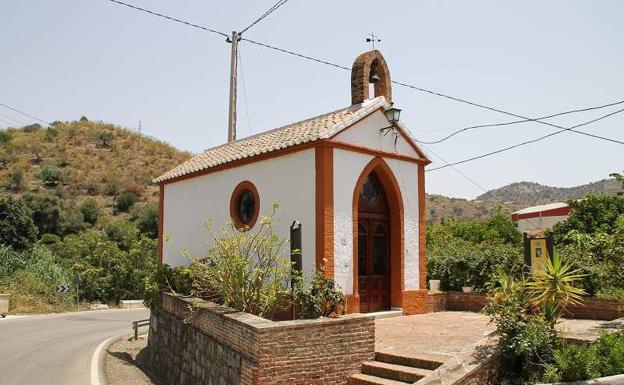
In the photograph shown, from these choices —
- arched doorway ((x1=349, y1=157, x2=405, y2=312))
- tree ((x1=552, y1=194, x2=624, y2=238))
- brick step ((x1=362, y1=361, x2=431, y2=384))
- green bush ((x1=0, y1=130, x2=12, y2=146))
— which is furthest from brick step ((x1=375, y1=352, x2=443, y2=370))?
green bush ((x1=0, y1=130, x2=12, y2=146))

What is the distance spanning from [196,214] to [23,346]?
6.07 metres

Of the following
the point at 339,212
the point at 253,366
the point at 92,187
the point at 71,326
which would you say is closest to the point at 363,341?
the point at 253,366

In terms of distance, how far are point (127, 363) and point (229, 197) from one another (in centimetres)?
531

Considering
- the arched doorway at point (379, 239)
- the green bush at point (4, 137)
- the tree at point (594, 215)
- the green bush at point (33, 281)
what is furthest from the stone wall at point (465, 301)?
the green bush at point (4, 137)

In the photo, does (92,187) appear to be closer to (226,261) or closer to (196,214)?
(196,214)

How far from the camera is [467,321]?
39.4 feet

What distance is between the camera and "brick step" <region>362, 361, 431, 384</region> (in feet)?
25.3

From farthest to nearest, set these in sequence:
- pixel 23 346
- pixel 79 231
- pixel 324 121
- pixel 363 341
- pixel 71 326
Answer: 1. pixel 79 231
2. pixel 71 326
3. pixel 23 346
4. pixel 324 121
5. pixel 363 341

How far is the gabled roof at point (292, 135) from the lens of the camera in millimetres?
11984

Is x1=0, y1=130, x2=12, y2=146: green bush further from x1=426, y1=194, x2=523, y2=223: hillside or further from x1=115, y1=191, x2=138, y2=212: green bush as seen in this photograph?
x1=426, y1=194, x2=523, y2=223: hillside

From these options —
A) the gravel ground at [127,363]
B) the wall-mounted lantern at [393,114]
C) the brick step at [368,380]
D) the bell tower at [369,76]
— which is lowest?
the gravel ground at [127,363]

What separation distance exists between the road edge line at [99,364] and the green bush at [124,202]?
1241 inches

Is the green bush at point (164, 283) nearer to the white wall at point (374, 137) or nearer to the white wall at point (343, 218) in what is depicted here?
the white wall at point (343, 218)

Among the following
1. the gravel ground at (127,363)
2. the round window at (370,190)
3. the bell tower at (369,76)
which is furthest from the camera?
the bell tower at (369,76)
